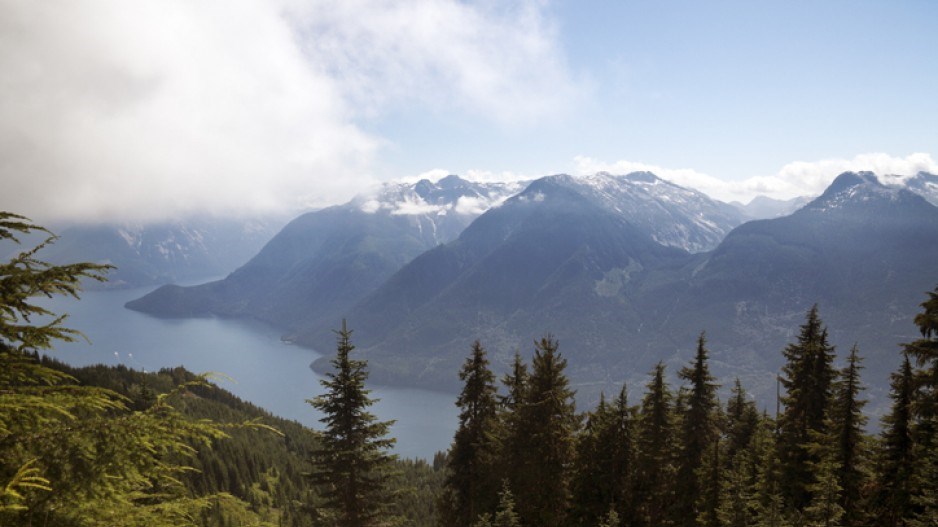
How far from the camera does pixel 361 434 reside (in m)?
22.7

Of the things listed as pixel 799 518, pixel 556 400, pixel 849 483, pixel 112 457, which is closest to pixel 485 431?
pixel 556 400

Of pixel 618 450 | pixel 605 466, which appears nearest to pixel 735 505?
pixel 618 450

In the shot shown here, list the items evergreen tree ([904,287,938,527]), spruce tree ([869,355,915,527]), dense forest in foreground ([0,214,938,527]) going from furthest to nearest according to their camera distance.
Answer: spruce tree ([869,355,915,527]) → dense forest in foreground ([0,214,938,527]) → evergreen tree ([904,287,938,527])

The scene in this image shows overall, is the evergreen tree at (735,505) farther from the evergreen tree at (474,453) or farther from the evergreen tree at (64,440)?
the evergreen tree at (64,440)

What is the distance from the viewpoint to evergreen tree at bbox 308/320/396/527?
22.4 m

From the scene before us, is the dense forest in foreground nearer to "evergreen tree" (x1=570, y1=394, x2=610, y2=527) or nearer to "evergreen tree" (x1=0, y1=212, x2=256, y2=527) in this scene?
"evergreen tree" (x1=570, y1=394, x2=610, y2=527)

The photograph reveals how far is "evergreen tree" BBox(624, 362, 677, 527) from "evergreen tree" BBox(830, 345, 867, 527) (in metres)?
8.79

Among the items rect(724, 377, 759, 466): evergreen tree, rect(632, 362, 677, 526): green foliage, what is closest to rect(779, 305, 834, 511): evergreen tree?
rect(632, 362, 677, 526): green foliage

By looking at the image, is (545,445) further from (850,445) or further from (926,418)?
(926,418)

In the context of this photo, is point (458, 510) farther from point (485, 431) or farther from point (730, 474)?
point (730, 474)

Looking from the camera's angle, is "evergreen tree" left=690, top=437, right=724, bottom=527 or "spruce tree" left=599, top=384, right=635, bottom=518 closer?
"evergreen tree" left=690, top=437, right=724, bottom=527

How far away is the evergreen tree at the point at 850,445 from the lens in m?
26.4

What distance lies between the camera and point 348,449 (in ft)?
73.7

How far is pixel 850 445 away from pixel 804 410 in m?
4.75
